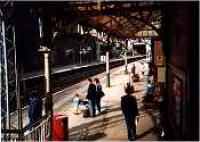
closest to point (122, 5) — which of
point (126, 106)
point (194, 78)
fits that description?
point (126, 106)

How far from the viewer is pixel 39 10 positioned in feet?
46.7

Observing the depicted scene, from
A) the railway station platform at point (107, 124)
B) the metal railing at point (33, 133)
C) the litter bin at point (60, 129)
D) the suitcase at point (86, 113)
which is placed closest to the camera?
the metal railing at point (33, 133)

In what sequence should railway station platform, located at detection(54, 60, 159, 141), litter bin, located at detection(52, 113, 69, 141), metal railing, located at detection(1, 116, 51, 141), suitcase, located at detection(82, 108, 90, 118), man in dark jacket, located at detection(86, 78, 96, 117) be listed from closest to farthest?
metal railing, located at detection(1, 116, 51, 141) → litter bin, located at detection(52, 113, 69, 141) → railway station platform, located at detection(54, 60, 159, 141) → man in dark jacket, located at detection(86, 78, 96, 117) → suitcase, located at detection(82, 108, 90, 118)

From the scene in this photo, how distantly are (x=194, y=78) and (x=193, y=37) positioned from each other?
Answer: 2.32ft

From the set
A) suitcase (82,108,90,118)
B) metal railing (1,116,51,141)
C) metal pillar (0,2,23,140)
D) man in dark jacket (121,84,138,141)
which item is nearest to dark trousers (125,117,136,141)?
man in dark jacket (121,84,138,141)

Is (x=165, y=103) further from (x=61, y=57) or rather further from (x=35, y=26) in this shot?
(x=61, y=57)

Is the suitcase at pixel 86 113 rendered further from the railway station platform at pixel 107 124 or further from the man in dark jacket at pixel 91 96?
the man in dark jacket at pixel 91 96

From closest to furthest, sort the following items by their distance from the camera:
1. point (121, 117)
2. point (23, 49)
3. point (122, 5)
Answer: point (122, 5), point (121, 117), point (23, 49)

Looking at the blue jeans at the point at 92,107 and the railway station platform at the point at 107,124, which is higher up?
the blue jeans at the point at 92,107

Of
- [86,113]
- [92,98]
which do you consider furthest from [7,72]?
[86,113]

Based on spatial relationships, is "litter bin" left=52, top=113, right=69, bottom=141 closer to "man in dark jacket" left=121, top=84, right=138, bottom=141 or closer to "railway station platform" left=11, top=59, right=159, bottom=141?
"railway station platform" left=11, top=59, right=159, bottom=141

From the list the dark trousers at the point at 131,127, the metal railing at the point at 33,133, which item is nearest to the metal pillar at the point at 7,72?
the metal railing at the point at 33,133

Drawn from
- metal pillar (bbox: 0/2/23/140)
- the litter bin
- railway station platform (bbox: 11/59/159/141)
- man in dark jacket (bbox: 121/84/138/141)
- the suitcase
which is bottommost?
railway station platform (bbox: 11/59/159/141)

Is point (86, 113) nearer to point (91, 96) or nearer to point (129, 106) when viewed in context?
point (91, 96)
